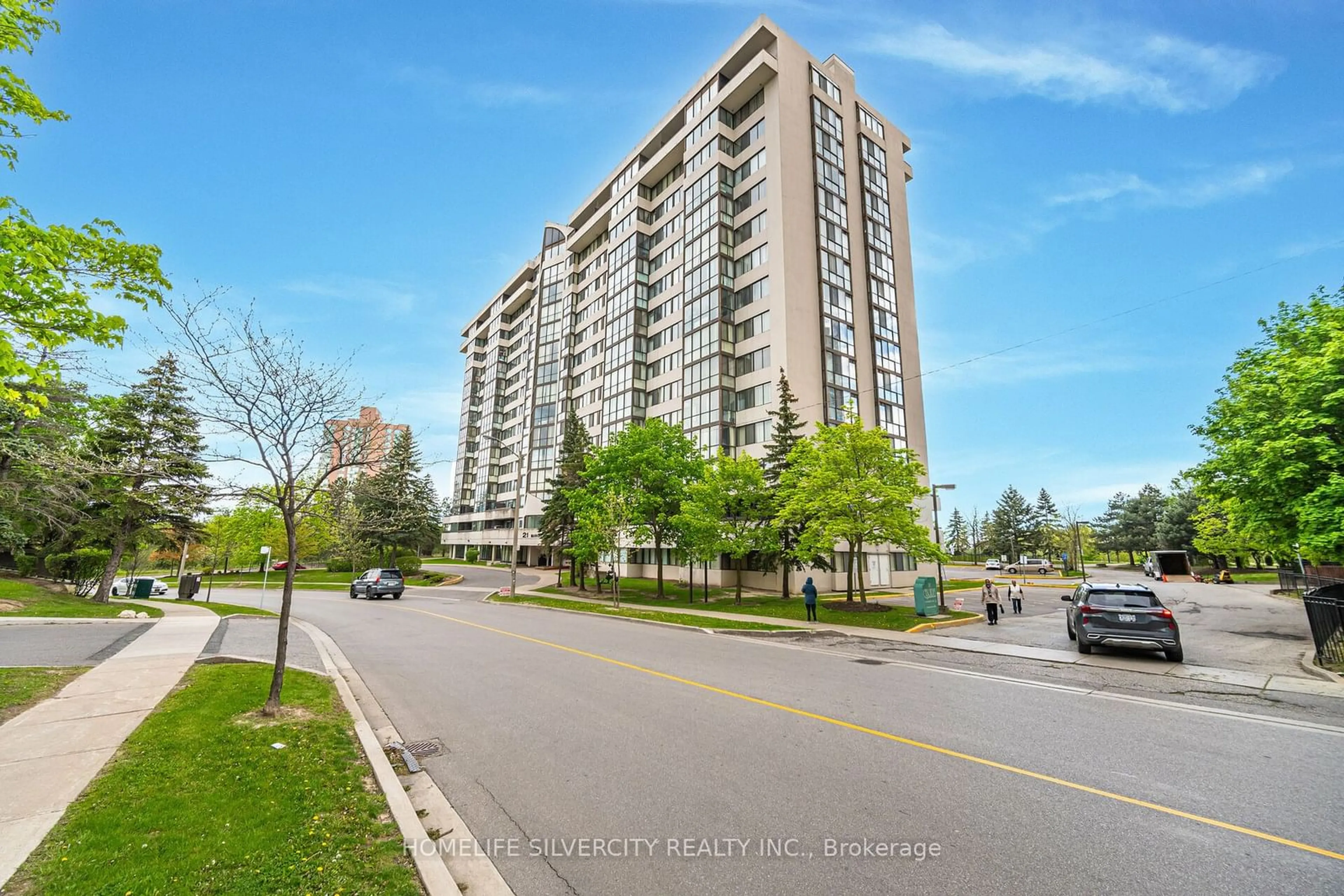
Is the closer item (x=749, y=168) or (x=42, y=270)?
(x=42, y=270)

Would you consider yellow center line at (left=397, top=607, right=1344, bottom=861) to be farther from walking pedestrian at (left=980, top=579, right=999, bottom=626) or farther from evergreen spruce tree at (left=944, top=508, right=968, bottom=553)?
evergreen spruce tree at (left=944, top=508, right=968, bottom=553)

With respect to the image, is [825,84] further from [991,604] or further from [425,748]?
[425,748]

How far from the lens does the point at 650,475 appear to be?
104 ft

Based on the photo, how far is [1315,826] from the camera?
190 inches

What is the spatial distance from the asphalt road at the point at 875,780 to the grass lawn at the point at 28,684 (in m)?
4.52

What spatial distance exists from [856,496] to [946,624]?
603cm

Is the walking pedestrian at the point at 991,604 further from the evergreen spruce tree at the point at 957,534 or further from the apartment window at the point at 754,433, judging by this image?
the evergreen spruce tree at the point at 957,534

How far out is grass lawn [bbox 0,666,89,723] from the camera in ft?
25.0

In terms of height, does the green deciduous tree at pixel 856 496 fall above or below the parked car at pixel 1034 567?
above

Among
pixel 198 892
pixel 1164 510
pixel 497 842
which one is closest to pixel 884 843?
pixel 497 842

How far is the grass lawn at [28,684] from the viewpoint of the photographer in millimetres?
7605

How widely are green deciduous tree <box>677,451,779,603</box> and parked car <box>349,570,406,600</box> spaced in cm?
1834

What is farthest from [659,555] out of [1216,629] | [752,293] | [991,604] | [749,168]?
[749,168]

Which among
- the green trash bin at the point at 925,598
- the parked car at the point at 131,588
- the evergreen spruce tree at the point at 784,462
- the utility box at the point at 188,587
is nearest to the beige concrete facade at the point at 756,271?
Answer: the evergreen spruce tree at the point at 784,462
